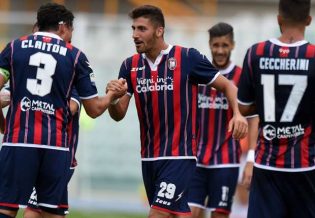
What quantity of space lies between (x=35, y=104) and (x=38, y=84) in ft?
0.56

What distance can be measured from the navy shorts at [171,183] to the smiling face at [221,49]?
2270 mm

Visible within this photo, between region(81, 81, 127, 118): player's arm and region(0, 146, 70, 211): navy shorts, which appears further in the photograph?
region(81, 81, 127, 118): player's arm

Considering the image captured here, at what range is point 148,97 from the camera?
8266 millimetres

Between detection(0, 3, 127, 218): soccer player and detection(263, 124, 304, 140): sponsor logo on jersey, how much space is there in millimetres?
1678

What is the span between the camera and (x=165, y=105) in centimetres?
823

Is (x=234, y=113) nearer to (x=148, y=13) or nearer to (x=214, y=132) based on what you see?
(x=148, y=13)

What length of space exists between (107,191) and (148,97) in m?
9.40

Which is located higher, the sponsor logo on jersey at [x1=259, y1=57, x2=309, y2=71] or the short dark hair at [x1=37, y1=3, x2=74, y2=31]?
the short dark hair at [x1=37, y1=3, x2=74, y2=31]

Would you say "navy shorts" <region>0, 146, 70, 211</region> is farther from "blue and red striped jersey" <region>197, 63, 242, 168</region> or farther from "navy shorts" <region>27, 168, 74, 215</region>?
"blue and red striped jersey" <region>197, 63, 242, 168</region>

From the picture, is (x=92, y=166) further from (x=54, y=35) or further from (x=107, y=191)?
(x=54, y=35)

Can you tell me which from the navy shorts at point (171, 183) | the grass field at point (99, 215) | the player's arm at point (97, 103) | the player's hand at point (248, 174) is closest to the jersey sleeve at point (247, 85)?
the navy shorts at point (171, 183)

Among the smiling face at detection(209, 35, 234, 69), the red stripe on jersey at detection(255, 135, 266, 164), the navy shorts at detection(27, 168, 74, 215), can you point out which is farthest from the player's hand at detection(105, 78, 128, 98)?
the smiling face at detection(209, 35, 234, 69)

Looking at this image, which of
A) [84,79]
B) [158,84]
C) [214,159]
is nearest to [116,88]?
[84,79]

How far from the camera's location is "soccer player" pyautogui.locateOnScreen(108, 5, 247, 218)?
8.09 meters
